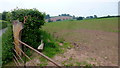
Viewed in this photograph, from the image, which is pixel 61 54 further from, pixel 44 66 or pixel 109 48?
pixel 109 48

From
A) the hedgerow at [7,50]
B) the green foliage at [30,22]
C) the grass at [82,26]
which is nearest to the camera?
the hedgerow at [7,50]

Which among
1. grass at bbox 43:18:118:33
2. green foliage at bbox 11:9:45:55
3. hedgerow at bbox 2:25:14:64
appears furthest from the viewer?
grass at bbox 43:18:118:33

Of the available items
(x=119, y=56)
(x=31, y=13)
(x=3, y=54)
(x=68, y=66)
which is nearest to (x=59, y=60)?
(x=68, y=66)

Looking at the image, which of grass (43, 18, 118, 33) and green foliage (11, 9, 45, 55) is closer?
green foliage (11, 9, 45, 55)

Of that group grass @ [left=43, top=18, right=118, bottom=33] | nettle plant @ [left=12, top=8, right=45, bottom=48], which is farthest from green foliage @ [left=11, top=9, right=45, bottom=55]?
grass @ [left=43, top=18, right=118, bottom=33]

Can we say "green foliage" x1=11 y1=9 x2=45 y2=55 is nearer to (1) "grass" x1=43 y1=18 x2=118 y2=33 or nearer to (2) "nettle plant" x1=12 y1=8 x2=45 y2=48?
(2) "nettle plant" x1=12 y1=8 x2=45 y2=48

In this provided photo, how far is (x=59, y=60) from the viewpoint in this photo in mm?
3453

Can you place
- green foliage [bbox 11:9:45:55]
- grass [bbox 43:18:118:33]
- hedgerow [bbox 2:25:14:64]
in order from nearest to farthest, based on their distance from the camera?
hedgerow [bbox 2:25:14:64]
green foliage [bbox 11:9:45:55]
grass [bbox 43:18:118:33]

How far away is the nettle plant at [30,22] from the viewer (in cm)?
373

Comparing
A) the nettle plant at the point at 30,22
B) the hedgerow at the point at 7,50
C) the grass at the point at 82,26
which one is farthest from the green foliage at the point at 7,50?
the grass at the point at 82,26

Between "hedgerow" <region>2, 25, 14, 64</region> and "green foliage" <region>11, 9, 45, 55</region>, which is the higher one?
"green foliage" <region>11, 9, 45, 55</region>

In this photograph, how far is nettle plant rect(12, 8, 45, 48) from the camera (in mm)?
3732

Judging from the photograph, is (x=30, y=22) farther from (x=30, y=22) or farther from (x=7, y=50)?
(x=7, y=50)

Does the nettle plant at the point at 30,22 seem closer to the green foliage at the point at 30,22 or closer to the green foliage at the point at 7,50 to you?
the green foliage at the point at 30,22
